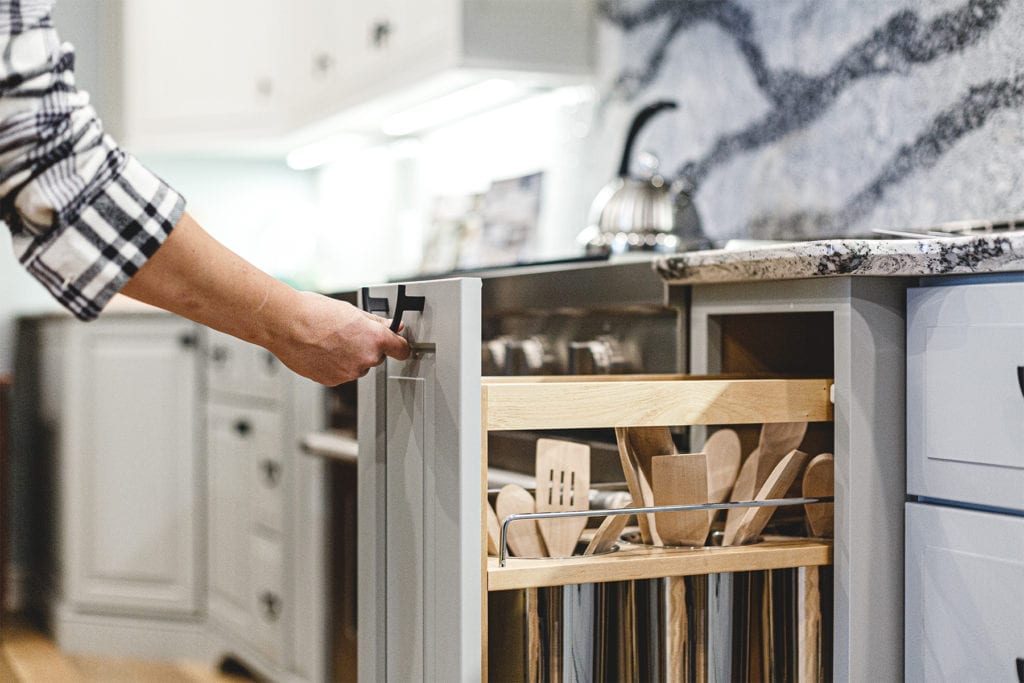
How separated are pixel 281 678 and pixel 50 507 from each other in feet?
4.24

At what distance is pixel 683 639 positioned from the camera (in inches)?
41.6

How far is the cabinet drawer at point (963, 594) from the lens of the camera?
1038mm

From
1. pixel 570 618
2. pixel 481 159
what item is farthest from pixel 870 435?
pixel 481 159

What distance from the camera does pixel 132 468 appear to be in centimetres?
294

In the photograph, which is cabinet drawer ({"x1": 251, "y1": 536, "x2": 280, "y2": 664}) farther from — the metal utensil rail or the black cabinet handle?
the metal utensil rail

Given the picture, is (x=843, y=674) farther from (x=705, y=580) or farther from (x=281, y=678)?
(x=281, y=678)

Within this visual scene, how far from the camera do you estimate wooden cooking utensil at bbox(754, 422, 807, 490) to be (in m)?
1.18

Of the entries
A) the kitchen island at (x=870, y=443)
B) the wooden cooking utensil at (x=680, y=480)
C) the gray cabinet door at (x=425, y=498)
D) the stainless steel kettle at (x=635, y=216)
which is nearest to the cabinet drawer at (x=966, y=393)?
the kitchen island at (x=870, y=443)

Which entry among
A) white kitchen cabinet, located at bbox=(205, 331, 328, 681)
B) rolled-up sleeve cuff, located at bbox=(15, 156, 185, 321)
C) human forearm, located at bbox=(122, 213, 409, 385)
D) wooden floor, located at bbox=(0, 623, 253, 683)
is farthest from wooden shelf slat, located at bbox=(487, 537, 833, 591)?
wooden floor, located at bbox=(0, 623, 253, 683)

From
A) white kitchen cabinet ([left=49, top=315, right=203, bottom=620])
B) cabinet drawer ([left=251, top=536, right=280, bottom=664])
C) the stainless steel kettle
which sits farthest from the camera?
white kitchen cabinet ([left=49, top=315, right=203, bottom=620])

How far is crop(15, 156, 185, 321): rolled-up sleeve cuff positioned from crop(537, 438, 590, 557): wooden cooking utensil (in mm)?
426

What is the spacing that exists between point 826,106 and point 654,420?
1.07 m

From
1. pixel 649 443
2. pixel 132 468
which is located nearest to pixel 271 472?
pixel 132 468

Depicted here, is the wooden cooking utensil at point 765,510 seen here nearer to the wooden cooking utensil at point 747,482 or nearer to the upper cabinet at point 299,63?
the wooden cooking utensil at point 747,482
